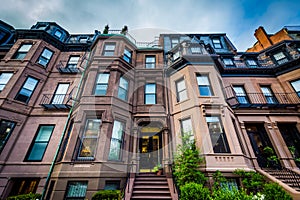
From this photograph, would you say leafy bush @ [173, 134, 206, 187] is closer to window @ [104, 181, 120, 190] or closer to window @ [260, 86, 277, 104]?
window @ [104, 181, 120, 190]

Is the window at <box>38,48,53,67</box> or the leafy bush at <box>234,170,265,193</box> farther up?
the window at <box>38,48,53,67</box>

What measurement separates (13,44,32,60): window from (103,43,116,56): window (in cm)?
629

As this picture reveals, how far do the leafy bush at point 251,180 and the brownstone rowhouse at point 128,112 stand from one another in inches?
14.7

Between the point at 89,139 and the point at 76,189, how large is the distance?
2.35m

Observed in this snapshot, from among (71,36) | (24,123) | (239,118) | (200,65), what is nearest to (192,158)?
(239,118)

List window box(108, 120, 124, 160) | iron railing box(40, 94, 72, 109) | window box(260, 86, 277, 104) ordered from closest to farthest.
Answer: window box(108, 120, 124, 160), iron railing box(40, 94, 72, 109), window box(260, 86, 277, 104)

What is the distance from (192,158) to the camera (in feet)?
22.8

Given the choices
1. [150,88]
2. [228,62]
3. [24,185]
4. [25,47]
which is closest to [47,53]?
[25,47]

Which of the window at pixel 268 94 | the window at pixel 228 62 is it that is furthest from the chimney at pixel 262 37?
the window at pixel 268 94

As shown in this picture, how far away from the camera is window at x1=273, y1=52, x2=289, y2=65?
1256 centimetres

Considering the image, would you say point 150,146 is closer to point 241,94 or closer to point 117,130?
point 117,130

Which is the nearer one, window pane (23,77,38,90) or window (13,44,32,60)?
window pane (23,77,38,90)

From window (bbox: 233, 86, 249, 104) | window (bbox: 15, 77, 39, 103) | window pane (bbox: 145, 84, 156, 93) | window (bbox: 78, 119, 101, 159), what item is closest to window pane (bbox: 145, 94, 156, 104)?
window pane (bbox: 145, 84, 156, 93)

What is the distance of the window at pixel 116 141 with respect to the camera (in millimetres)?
7750
